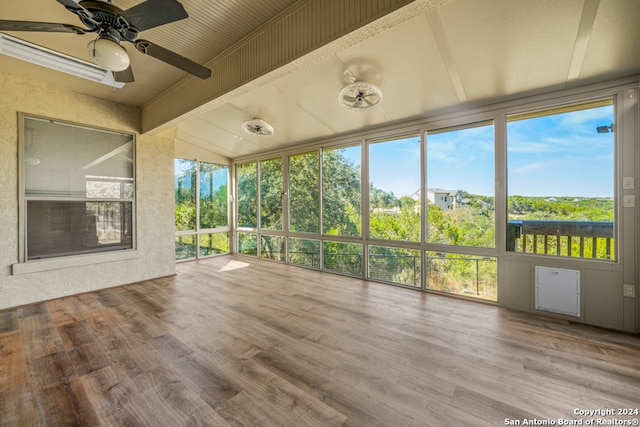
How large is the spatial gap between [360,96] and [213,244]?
17.7ft

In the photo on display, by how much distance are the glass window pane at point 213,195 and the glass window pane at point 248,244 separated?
2.04 ft

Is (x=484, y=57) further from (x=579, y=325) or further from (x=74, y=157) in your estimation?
(x=74, y=157)

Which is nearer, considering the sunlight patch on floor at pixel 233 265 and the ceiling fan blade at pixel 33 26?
the ceiling fan blade at pixel 33 26

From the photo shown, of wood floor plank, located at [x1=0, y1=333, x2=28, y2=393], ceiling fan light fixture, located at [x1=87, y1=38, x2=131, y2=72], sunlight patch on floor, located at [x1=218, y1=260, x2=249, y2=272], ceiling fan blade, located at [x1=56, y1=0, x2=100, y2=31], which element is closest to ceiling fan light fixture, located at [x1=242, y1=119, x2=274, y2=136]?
ceiling fan light fixture, located at [x1=87, y1=38, x2=131, y2=72]

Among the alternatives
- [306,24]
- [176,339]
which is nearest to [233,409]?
[176,339]

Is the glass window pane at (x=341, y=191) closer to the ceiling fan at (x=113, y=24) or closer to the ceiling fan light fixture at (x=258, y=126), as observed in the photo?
the ceiling fan light fixture at (x=258, y=126)

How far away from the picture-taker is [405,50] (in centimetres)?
249

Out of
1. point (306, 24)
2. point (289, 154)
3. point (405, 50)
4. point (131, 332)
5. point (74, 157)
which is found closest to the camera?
point (306, 24)

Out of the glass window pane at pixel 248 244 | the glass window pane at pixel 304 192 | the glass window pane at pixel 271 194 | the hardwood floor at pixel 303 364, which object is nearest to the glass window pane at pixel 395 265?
the hardwood floor at pixel 303 364

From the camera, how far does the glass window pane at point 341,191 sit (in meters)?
4.77

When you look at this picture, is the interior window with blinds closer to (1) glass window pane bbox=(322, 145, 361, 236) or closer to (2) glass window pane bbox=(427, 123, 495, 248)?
(1) glass window pane bbox=(322, 145, 361, 236)

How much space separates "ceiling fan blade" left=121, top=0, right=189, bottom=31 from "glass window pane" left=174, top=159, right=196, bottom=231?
4.59 m

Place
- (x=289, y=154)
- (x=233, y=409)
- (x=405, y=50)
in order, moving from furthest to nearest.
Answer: (x=289, y=154) → (x=405, y=50) → (x=233, y=409)

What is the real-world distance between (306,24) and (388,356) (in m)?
2.90
